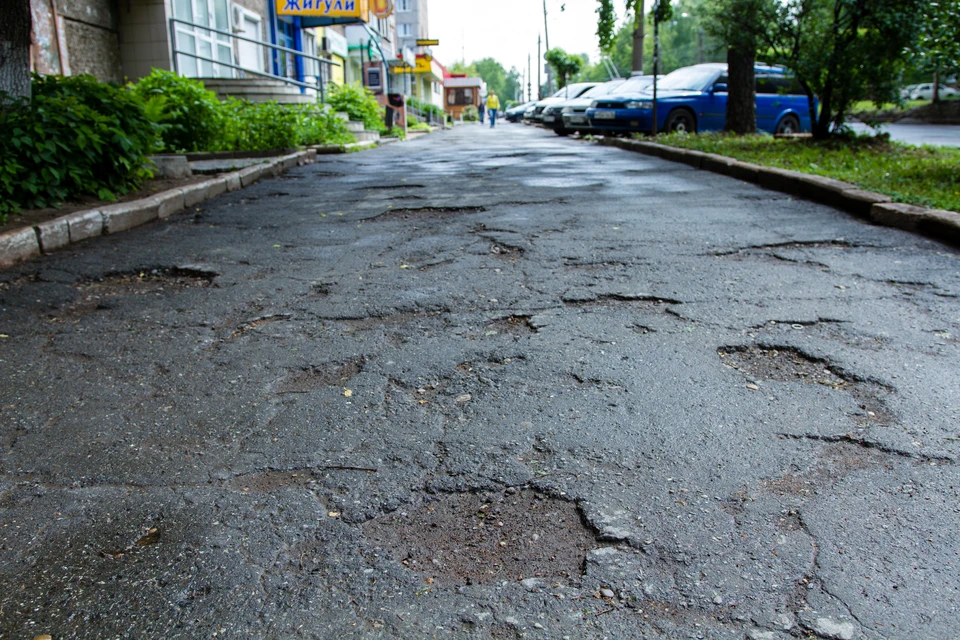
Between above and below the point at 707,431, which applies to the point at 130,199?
above

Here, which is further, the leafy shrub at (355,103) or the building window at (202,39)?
the leafy shrub at (355,103)

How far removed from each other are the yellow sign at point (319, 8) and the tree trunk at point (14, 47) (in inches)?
635

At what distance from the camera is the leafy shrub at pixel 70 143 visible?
5.34 m

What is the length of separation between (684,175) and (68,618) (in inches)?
337

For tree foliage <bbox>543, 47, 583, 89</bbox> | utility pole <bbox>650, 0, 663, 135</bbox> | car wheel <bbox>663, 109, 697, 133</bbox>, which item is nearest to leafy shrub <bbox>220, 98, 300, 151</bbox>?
utility pole <bbox>650, 0, 663, 135</bbox>

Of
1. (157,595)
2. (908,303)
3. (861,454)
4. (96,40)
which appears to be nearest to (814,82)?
(908,303)

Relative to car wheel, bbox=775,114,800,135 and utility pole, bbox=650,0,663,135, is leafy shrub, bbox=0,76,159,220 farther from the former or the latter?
car wheel, bbox=775,114,800,135

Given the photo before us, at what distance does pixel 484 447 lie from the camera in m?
2.25

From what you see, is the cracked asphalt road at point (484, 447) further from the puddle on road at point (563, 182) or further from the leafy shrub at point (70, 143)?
the puddle on road at point (563, 182)

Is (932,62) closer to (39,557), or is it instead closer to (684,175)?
(684,175)

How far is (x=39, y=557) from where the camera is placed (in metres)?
1.75

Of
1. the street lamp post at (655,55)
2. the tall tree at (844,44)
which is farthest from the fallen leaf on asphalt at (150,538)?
the street lamp post at (655,55)

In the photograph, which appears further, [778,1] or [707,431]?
[778,1]

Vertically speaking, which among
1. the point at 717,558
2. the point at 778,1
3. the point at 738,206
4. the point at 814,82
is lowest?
the point at 717,558
